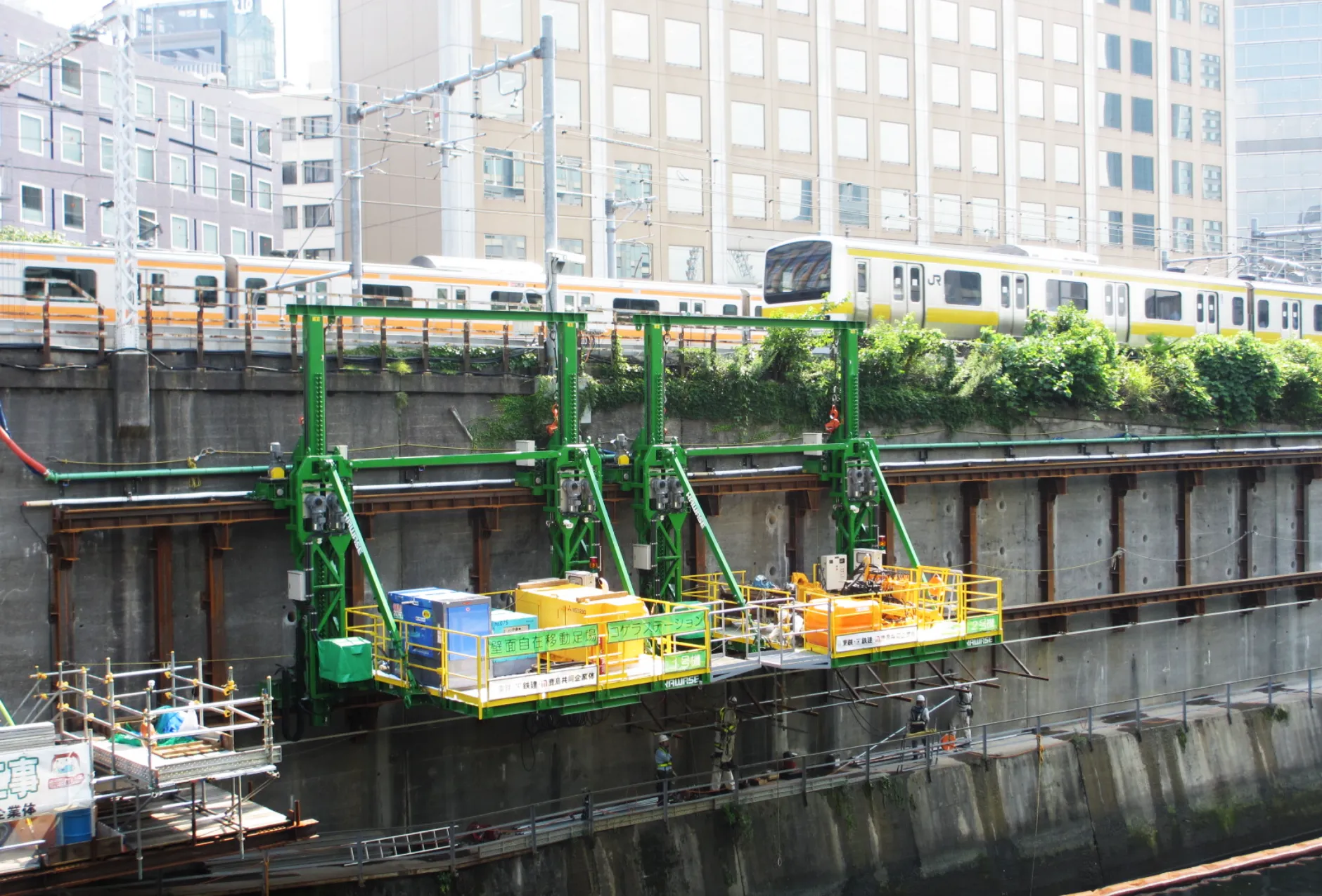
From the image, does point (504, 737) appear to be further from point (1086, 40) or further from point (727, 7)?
point (1086, 40)

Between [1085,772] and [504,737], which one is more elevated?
[504,737]

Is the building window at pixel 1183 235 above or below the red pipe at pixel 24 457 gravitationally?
above

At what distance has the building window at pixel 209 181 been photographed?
6399 centimetres

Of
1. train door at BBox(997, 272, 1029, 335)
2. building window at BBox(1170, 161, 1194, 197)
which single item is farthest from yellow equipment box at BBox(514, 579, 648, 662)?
building window at BBox(1170, 161, 1194, 197)

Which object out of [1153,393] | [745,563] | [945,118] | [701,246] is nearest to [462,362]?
[745,563]

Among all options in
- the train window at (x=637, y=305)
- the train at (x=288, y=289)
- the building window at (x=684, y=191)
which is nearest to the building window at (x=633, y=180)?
the building window at (x=684, y=191)

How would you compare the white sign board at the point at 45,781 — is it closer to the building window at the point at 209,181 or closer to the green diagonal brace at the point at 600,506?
the green diagonal brace at the point at 600,506

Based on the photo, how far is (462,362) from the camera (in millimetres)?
24750

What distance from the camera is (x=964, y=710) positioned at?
2672cm

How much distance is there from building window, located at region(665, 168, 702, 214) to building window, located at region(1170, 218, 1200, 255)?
92.0 feet

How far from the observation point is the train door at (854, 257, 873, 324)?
119 feet

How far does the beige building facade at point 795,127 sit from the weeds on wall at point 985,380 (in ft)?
51.6

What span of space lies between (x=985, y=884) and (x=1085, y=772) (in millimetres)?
3666

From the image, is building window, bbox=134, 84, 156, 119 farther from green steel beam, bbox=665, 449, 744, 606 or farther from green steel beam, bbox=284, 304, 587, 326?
green steel beam, bbox=665, 449, 744, 606
